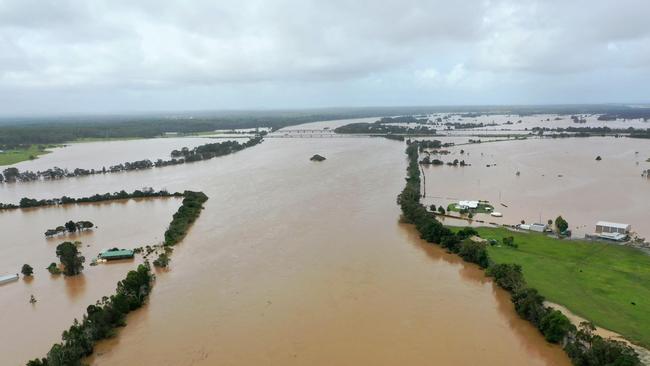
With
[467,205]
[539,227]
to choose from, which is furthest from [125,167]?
[539,227]

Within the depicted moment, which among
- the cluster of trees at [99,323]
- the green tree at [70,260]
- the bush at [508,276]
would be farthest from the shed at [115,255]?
the bush at [508,276]

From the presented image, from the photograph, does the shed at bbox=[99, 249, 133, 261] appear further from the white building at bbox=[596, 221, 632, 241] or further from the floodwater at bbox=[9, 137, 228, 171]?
the floodwater at bbox=[9, 137, 228, 171]

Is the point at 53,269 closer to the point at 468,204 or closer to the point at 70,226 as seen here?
the point at 70,226

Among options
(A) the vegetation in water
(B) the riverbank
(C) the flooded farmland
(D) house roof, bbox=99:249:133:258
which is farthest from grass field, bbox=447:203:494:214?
(B) the riverbank

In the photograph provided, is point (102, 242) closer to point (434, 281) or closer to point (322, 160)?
point (434, 281)

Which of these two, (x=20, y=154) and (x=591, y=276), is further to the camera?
(x=20, y=154)
